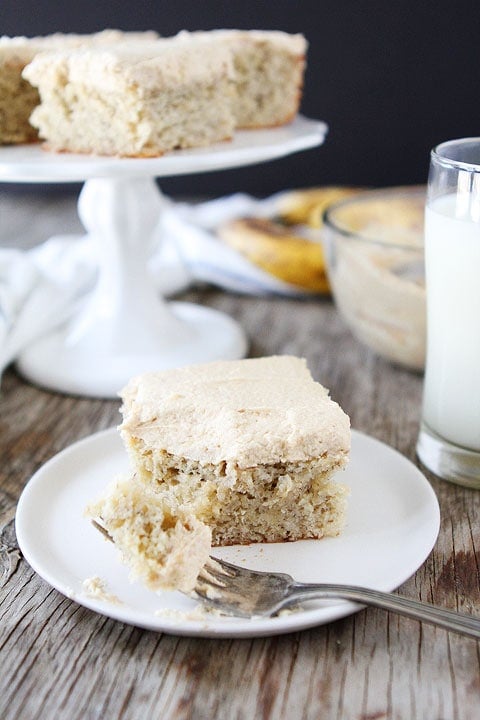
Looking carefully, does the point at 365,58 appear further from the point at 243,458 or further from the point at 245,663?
the point at 245,663

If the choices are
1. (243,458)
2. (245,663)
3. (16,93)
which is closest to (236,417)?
(243,458)

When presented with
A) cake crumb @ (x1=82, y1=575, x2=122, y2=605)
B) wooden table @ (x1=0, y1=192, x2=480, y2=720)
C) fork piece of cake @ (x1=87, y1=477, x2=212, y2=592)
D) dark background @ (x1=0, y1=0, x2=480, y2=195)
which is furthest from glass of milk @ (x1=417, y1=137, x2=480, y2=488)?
dark background @ (x1=0, y1=0, x2=480, y2=195)

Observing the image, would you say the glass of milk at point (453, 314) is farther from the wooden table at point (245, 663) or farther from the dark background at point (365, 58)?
the dark background at point (365, 58)

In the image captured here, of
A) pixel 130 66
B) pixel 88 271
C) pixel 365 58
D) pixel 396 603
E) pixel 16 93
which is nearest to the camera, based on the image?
pixel 396 603

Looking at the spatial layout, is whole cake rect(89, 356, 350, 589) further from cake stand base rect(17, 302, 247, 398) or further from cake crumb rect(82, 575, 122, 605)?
cake stand base rect(17, 302, 247, 398)

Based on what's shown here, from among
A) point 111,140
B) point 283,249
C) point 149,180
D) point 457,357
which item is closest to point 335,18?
point 283,249

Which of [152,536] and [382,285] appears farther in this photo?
[382,285]

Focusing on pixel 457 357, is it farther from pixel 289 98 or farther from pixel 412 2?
pixel 412 2

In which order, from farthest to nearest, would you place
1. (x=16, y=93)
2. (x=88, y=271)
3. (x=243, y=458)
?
(x=88, y=271), (x=16, y=93), (x=243, y=458)
